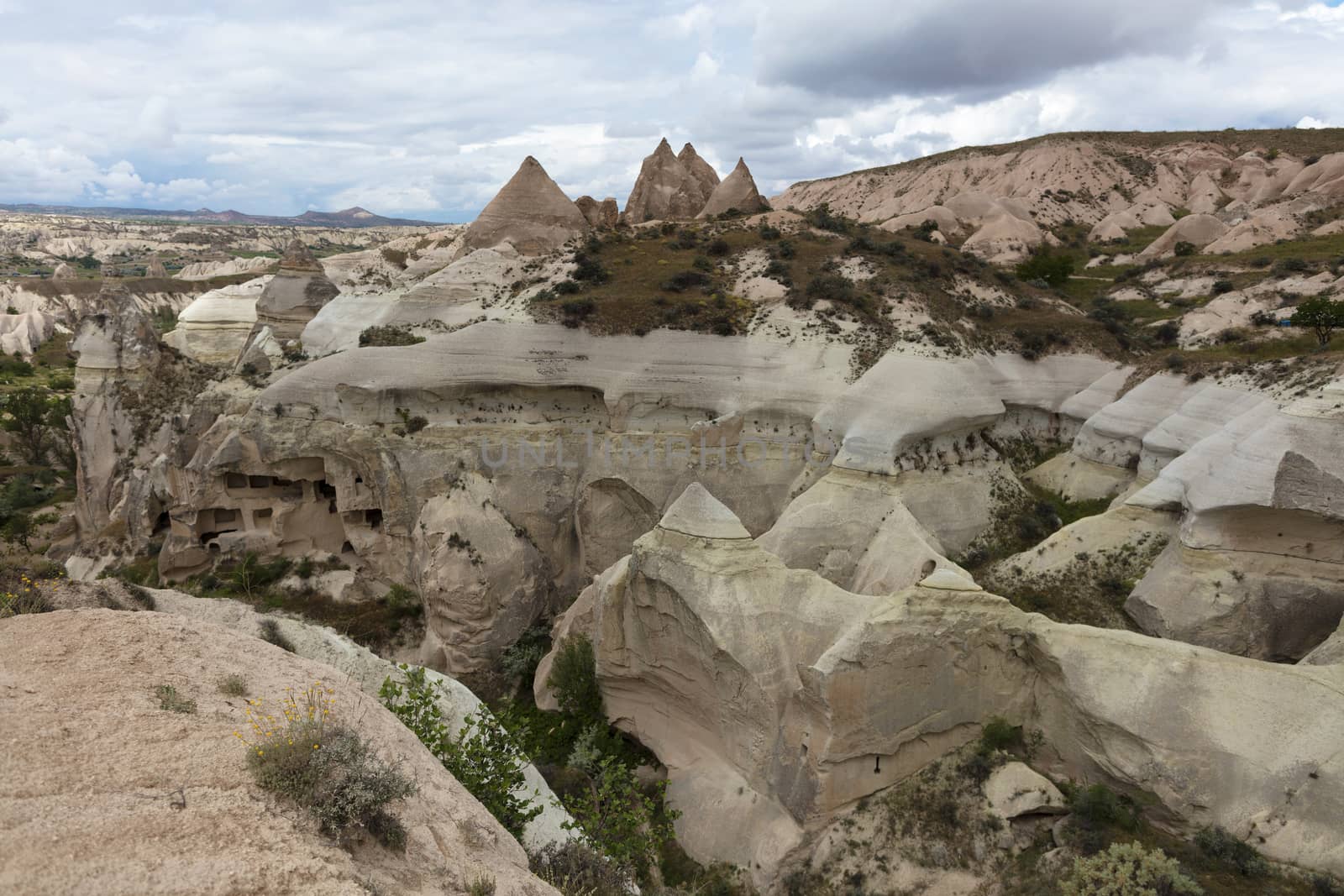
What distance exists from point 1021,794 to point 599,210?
127 feet

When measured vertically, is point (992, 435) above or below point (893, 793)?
above

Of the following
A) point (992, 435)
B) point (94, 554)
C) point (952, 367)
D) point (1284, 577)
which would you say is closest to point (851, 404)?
point (952, 367)

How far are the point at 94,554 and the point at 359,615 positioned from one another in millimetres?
12213

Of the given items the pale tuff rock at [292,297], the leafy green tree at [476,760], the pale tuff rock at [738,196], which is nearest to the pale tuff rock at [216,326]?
the pale tuff rock at [292,297]

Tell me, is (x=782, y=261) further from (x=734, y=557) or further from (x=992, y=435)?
(x=734, y=557)

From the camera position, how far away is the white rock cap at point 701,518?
16.0 metres

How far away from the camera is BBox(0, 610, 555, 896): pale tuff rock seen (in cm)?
466

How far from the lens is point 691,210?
45.8 metres

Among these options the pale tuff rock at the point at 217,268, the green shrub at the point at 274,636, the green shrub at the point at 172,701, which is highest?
the pale tuff rock at the point at 217,268

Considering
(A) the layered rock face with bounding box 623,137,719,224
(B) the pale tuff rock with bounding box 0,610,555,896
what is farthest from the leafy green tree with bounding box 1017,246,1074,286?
(B) the pale tuff rock with bounding box 0,610,555,896

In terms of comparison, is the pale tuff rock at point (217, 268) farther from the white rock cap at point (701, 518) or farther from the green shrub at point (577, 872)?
the green shrub at point (577, 872)

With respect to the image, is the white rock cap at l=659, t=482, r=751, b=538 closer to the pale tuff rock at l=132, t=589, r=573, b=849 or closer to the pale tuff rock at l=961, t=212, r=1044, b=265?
the pale tuff rock at l=132, t=589, r=573, b=849

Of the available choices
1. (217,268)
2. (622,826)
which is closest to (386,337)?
(622,826)

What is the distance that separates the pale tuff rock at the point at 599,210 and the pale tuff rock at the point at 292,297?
1556 centimetres
